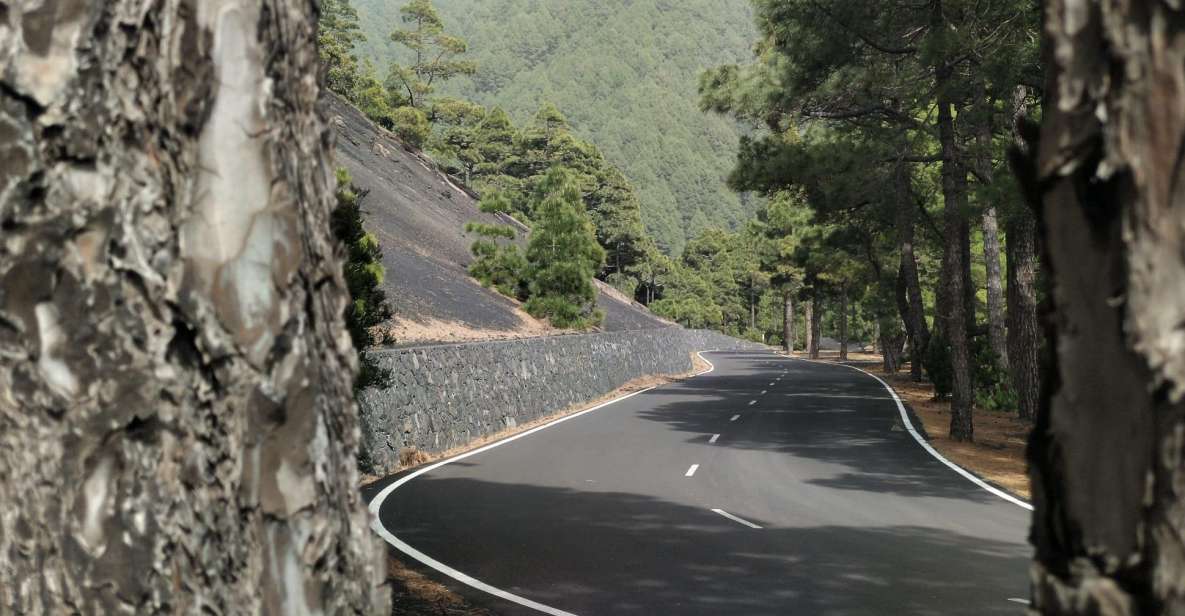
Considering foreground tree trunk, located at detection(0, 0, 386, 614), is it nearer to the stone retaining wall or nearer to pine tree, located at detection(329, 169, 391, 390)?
pine tree, located at detection(329, 169, 391, 390)

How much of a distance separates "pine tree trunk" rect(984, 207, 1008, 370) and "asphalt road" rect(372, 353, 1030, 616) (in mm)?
11258

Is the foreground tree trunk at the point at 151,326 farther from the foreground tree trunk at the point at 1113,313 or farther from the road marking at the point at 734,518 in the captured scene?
the road marking at the point at 734,518

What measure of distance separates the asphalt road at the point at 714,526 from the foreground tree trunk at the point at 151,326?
19.8 ft

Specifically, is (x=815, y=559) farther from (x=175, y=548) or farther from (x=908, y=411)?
(x=908, y=411)

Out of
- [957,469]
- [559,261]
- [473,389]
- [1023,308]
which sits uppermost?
[559,261]

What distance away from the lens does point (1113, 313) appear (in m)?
→ 1.98

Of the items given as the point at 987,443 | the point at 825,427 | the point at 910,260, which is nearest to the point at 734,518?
the point at 987,443

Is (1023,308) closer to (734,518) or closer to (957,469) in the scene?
(957,469)

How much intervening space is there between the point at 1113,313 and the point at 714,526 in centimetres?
1090

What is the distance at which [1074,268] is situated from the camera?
205 centimetres

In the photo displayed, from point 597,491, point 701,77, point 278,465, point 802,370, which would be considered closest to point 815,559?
point 597,491

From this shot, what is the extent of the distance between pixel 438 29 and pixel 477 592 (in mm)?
91085

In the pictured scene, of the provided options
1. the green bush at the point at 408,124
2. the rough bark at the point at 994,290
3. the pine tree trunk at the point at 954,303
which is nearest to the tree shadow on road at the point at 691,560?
the pine tree trunk at the point at 954,303

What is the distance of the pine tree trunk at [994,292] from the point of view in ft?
107
